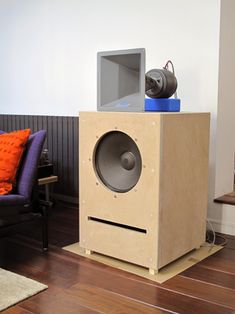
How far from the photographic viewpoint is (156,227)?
2.06 meters

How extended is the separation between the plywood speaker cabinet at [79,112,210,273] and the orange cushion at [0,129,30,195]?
0.36 metres

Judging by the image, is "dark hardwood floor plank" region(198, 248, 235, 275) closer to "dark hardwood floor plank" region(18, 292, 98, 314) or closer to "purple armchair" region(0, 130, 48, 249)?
"dark hardwood floor plank" region(18, 292, 98, 314)

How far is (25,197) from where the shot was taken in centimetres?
233

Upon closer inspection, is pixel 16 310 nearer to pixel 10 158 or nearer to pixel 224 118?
pixel 10 158

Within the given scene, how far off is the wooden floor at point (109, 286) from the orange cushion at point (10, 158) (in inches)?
16.1

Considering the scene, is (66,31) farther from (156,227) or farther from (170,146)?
(156,227)

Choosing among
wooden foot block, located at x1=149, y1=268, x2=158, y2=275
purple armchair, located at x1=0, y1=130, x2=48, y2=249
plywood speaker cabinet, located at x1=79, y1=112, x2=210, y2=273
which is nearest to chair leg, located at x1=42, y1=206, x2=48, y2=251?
purple armchair, located at x1=0, y1=130, x2=48, y2=249

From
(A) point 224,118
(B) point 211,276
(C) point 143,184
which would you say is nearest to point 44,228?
(C) point 143,184

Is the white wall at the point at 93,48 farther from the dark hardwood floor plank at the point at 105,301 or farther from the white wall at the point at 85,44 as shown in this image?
the dark hardwood floor plank at the point at 105,301

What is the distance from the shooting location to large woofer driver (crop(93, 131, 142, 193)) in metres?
2.16

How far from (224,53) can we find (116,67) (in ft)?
2.70

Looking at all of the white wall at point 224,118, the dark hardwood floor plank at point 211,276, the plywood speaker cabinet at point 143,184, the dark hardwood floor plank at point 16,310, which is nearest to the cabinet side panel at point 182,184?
the plywood speaker cabinet at point 143,184

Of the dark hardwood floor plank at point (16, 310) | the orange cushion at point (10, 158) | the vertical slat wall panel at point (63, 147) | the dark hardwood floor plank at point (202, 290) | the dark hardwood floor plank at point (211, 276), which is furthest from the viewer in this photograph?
the vertical slat wall panel at point (63, 147)

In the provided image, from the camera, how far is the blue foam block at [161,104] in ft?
7.34
